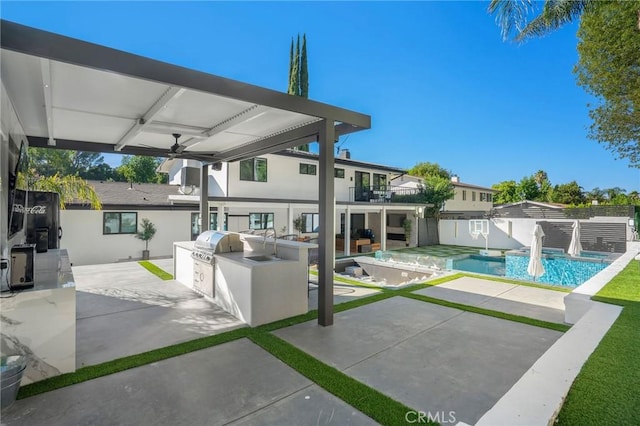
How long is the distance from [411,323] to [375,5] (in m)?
10.7

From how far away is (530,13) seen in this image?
11422 millimetres

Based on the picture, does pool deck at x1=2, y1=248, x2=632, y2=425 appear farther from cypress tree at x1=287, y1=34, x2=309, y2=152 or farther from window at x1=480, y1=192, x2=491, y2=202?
window at x1=480, y1=192, x2=491, y2=202

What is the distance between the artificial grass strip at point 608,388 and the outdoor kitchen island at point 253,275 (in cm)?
390

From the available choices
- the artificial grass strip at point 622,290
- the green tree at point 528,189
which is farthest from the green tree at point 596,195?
the artificial grass strip at point 622,290

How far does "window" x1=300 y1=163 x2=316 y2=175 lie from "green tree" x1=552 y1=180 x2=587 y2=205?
39136mm

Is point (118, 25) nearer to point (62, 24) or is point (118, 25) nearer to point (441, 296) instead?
point (62, 24)

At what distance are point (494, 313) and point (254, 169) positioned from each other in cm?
1188

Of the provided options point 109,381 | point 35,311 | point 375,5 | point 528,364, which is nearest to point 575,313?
point 528,364

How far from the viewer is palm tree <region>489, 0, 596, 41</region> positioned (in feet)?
33.9

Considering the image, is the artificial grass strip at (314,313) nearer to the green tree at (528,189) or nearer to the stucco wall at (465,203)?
the stucco wall at (465,203)

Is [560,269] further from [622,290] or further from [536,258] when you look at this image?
[622,290]

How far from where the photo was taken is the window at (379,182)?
67.3 ft

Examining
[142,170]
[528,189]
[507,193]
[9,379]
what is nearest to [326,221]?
[9,379]

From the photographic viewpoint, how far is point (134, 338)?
180 inches
